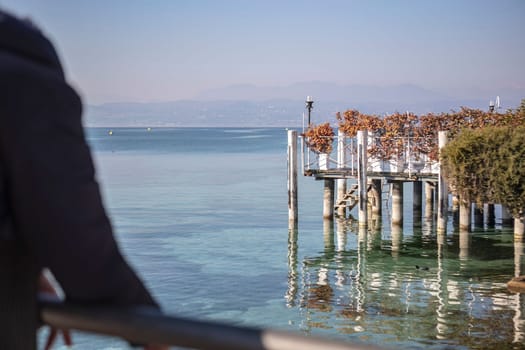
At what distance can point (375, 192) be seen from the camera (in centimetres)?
3653

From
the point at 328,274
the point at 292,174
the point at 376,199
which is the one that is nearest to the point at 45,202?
the point at 328,274

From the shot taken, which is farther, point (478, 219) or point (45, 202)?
point (478, 219)

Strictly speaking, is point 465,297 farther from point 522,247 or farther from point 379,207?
point 379,207

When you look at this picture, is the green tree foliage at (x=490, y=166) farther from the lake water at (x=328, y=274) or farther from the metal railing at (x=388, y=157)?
the metal railing at (x=388, y=157)

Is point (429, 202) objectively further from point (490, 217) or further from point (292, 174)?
point (292, 174)

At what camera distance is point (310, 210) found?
4466 cm

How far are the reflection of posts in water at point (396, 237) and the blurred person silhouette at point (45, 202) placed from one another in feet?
89.8

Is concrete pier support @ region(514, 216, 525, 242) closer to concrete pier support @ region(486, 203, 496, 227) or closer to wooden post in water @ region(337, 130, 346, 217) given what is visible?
concrete pier support @ region(486, 203, 496, 227)

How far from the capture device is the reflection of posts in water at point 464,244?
27.6 meters

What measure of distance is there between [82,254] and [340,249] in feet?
94.9

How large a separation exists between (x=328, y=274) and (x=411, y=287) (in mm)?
3257

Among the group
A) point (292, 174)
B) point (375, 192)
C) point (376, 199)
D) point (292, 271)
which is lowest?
point (292, 271)

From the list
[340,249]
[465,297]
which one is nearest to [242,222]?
[340,249]

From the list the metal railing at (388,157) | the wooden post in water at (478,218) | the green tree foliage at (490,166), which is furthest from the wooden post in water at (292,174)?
the green tree foliage at (490,166)
